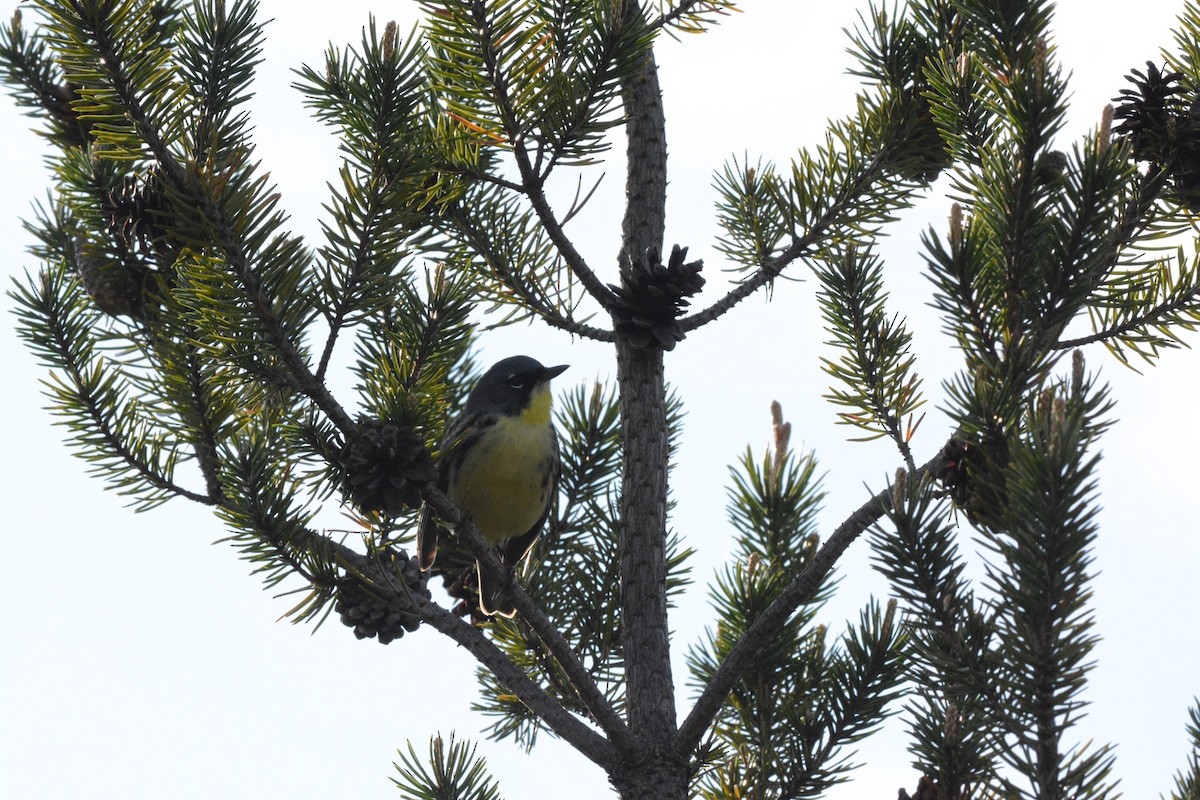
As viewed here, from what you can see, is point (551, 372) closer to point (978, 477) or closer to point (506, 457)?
point (506, 457)

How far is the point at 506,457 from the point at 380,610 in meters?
1.84

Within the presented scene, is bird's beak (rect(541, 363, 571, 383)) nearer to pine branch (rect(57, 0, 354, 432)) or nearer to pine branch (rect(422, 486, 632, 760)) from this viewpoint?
pine branch (rect(422, 486, 632, 760))

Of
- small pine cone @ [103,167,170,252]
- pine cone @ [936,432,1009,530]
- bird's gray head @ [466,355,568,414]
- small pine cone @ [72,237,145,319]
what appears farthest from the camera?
bird's gray head @ [466,355,568,414]

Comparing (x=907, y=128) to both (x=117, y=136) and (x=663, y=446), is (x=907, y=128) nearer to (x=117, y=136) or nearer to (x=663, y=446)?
(x=663, y=446)

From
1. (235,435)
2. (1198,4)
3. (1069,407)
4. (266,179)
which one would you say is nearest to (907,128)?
(1198,4)

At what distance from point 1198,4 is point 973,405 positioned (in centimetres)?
109

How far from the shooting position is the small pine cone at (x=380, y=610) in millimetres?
3021

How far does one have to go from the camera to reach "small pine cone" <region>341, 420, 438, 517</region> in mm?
2400

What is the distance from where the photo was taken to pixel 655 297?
2990 mm

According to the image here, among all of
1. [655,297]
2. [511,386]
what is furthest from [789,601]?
[511,386]

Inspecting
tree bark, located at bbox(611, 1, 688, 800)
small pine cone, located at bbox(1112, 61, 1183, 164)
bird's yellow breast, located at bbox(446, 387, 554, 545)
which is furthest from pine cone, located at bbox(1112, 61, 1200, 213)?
bird's yellow breast, located at bbox(446, 387, 554, 545)

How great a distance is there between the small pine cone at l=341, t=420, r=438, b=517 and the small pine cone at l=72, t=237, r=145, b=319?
1.24 metres

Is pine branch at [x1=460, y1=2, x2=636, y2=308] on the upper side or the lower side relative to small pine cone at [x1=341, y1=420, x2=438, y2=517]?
upper

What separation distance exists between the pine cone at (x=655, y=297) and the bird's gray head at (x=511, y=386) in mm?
2132
